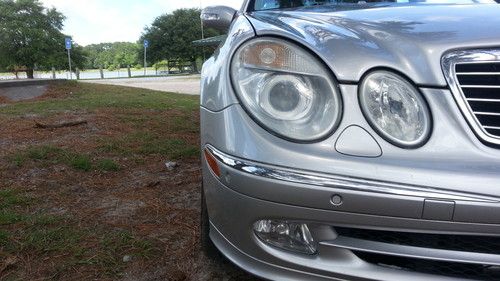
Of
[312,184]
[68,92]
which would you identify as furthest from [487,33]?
[68,92]

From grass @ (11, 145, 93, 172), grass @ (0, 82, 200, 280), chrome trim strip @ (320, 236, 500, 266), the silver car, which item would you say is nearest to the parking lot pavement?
grass @ (0, 82, 200, 280)

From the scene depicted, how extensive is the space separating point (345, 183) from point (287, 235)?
0.28 meters

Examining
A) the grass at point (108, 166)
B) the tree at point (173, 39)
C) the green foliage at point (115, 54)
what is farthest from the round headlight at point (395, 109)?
the green foliage at point (115, 54)

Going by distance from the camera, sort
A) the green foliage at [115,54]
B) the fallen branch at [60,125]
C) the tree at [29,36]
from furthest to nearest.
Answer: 1. the green foliage at [115,54]
2. the tree at [29,36]
3. the fallen branch at [60,125]

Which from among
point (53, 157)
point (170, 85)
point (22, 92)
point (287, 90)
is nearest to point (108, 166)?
point (53, 157)

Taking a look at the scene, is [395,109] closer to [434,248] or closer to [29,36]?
[434,248]

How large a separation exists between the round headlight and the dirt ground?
3.17 ft

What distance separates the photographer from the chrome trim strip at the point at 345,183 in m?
1.23

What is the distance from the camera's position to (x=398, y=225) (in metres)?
1.27

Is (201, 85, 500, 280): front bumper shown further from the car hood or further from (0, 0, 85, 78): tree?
(0, 0, 85, 78): tree

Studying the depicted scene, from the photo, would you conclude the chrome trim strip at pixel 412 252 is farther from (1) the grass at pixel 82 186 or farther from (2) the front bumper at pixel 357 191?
(1) the grass at pixel 82 186

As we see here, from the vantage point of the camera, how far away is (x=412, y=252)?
4.31 ft

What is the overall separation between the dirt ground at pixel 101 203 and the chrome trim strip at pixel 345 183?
776 mm

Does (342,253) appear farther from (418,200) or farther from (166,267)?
(166,267)
